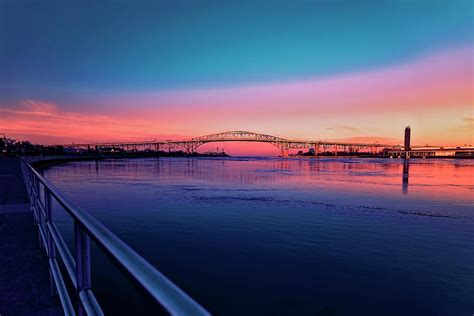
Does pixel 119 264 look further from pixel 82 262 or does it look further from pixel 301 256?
pixel 301 256

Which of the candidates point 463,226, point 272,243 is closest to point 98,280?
point 272,243

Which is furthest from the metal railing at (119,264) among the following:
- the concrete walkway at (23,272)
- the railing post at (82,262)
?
the concrete walkway at (23,272)

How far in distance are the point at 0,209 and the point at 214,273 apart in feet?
18.1

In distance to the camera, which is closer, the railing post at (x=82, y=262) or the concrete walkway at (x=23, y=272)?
the railing post at (x=82, y=262)

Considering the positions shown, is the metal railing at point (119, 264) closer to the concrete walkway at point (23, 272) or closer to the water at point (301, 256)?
the concrete walkway at point (23, 272)

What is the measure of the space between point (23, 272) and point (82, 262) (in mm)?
2783

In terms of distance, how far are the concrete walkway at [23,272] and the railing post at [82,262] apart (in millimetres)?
1528

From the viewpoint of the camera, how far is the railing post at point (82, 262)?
1.87 meters

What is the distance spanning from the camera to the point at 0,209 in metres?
7.58

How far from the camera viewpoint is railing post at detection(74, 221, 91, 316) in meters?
1.87

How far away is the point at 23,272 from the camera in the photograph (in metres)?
3.90

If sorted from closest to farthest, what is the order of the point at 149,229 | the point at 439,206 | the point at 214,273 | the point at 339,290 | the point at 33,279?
the point at 33,279 < the point at 339,290 < the point at 214,273 < the point at 149,229 < the point at 439,206

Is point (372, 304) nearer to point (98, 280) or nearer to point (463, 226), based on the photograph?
point (98, 280)

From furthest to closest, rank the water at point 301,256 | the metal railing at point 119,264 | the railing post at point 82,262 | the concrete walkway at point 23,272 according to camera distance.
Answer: the water at point 301,256
the concrete walkway at point 23,272
the railing post at point 82,262
the metal railing at point 119,264
